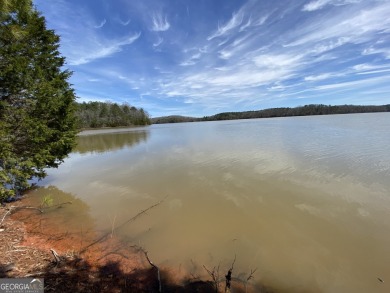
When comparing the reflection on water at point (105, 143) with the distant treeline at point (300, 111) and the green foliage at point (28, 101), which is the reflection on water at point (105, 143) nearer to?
the green foliage at point (28, 101)

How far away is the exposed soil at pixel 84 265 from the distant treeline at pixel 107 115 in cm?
7502

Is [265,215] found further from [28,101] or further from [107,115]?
[107,115]

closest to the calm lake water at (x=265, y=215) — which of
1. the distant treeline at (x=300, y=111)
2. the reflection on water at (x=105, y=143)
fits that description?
the reflection on water at (x=105, y=143)

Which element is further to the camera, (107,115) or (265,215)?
(107,115)

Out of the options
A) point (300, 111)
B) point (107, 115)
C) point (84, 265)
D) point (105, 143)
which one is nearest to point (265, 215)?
point (84, 265)

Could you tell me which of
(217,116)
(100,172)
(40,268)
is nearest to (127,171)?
(100,172)

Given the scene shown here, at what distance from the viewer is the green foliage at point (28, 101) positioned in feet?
22.8

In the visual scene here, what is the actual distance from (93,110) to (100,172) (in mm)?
74524

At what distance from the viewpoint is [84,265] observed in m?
4.27

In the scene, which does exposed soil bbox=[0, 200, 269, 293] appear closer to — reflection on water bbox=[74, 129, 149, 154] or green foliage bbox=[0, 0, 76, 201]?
green foliage bbox=[0, 0, 76, 201]

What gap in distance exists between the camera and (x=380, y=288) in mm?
3660

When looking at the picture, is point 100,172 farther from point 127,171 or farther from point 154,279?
point 154,279

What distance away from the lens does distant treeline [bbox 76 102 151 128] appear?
75.6 meters

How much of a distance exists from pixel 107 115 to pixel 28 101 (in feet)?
257
